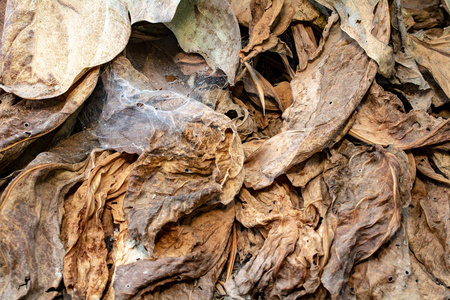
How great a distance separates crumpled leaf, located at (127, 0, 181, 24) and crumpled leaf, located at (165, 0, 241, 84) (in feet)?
0.62

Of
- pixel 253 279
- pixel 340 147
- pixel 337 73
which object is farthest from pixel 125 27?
pixel 253 279

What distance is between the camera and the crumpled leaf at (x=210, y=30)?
2.16 meters

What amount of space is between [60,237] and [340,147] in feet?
5.05

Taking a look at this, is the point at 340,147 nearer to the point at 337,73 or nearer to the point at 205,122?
the point at 337,73

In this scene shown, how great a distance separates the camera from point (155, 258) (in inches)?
61.8

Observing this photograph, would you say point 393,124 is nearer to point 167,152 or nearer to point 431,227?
point 431,227

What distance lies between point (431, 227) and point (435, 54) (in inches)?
44.7

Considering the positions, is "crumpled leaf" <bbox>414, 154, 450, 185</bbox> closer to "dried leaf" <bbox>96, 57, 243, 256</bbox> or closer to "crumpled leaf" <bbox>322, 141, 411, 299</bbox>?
"crumpled leaf" <bbox>322, 141, 411, 299</bbox>

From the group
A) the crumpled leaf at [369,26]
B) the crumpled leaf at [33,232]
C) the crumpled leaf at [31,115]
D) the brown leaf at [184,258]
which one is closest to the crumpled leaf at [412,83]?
the crumpled leaf at [369,26]

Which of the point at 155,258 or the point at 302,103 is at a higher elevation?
the point at 302,103

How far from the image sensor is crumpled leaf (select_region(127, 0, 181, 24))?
1.93 meters

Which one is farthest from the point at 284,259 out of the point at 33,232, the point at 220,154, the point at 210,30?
the point at 210,30

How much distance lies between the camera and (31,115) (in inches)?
74.2

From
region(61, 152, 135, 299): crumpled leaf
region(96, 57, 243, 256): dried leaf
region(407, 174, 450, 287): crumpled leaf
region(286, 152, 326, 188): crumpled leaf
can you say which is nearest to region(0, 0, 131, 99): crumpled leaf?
region(96, 57, 243, 256): dried leaf
